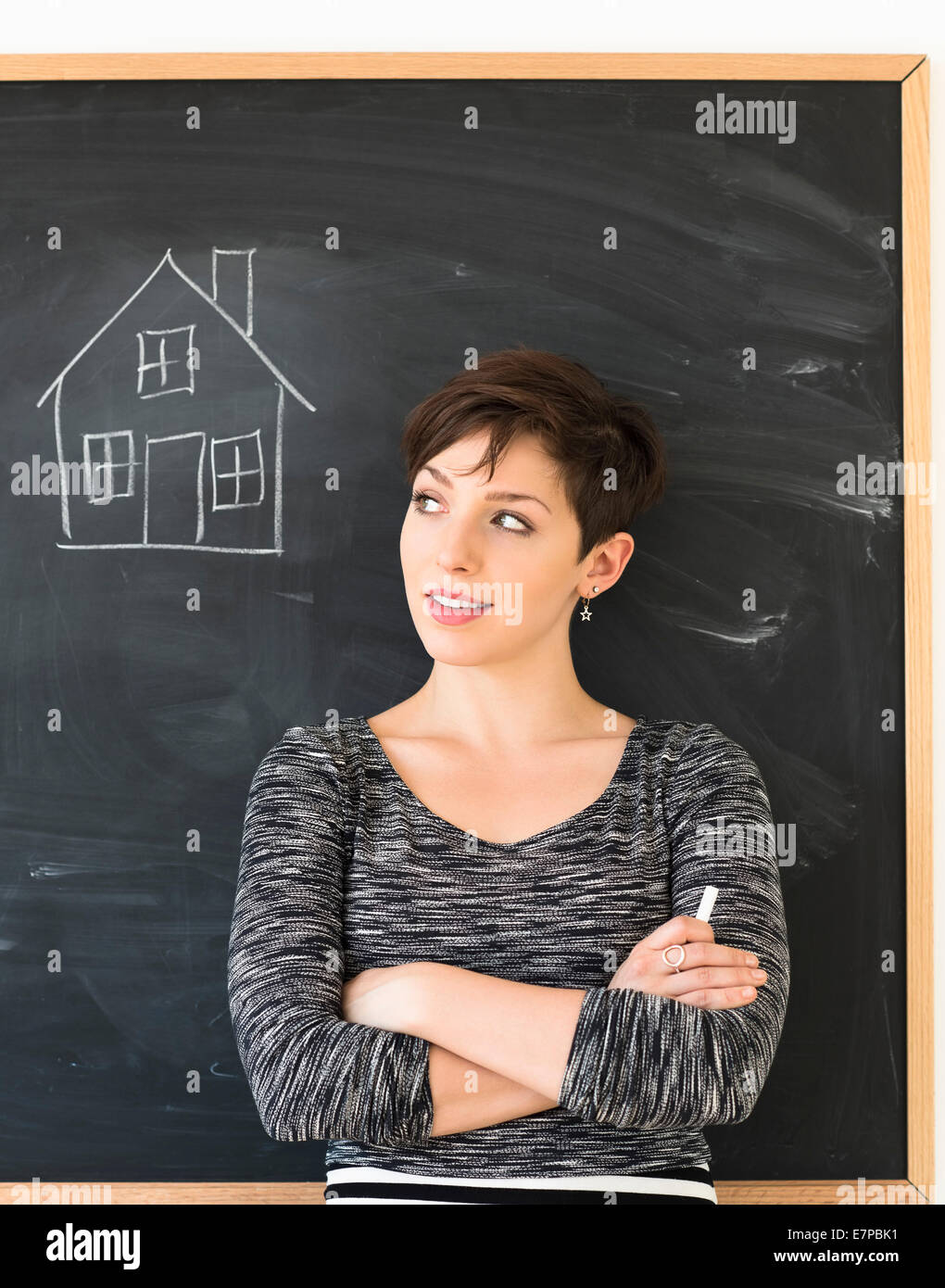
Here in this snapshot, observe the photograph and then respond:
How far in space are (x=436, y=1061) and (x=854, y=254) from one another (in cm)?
139

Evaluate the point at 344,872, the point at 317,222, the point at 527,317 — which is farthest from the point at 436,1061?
the point at 317,222

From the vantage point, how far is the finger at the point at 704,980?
1.24 metres

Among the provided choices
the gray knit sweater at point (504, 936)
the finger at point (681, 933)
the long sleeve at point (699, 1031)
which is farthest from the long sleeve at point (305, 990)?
the finger at point (681, 933)

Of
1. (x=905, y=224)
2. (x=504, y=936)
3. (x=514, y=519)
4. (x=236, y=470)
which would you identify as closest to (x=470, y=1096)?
(x=504, y=936)

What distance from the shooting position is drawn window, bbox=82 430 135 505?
174 centimetres

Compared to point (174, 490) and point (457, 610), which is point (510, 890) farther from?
point (174, 490)

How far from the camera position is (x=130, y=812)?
1.73 m

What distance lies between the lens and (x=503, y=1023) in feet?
4.03

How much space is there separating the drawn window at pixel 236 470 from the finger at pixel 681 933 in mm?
938

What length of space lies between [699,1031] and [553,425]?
78cm

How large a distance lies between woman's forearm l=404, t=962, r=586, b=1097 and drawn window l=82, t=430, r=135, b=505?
3.11 feet

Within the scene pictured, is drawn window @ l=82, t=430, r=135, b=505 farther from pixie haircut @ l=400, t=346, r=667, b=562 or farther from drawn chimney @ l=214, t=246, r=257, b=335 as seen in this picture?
pixie haircut @ l=400, t=346, r=667, b=562

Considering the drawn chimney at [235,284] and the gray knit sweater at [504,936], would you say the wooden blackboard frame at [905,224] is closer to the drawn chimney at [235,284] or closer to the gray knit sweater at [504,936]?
the drawn chimney at [235,284]
